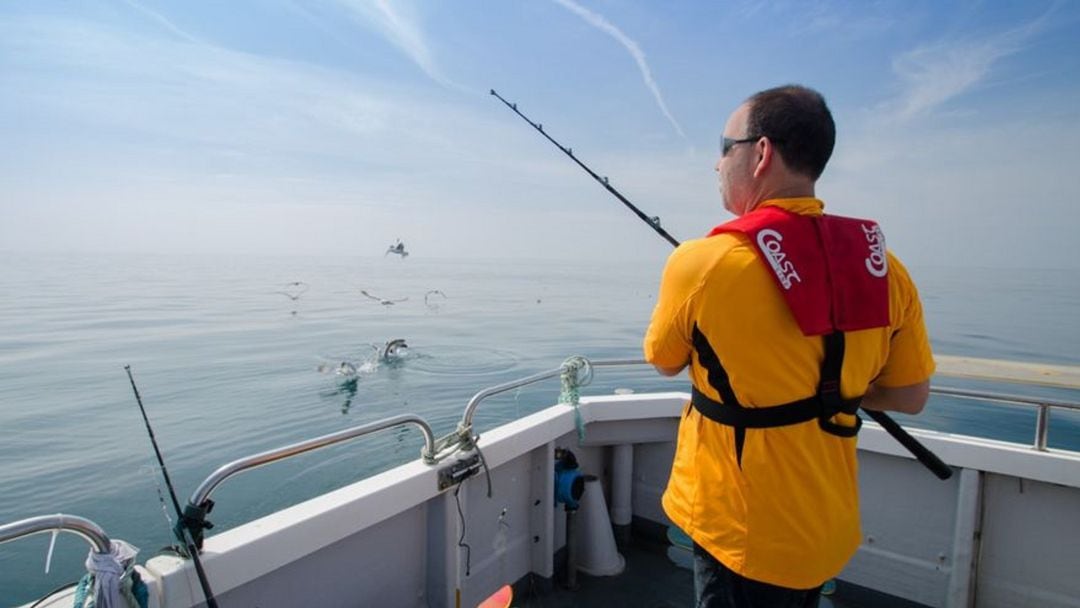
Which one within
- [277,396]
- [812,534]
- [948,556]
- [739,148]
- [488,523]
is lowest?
[277,396]

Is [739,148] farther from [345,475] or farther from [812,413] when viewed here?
[345,475]

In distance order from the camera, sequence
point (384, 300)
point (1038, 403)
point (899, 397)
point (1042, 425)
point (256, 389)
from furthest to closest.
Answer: point (384, 300), point (256, 389), point (1042, 425), point (1038, 403), point (899, 397)

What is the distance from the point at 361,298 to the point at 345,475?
33.9 m

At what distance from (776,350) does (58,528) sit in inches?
72.3

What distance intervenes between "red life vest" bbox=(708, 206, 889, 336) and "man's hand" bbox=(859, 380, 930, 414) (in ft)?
1.21

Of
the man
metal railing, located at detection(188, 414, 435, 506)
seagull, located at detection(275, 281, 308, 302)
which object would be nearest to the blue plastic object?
metal railing, located at detection(188, 414, 435, 506)

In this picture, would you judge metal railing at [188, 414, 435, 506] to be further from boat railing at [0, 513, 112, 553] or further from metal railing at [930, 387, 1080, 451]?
metal railing at [930, 387, 1080, 451]

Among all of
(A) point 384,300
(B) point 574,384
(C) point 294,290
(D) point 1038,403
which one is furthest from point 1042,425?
(C) point 294,290

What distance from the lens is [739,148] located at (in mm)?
1410

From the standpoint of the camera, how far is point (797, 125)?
130cm

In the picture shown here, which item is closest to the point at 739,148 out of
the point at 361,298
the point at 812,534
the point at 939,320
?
the point at 812,534

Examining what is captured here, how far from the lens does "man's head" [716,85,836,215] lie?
1.31 m

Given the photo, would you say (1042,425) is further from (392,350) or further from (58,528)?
(392,350)

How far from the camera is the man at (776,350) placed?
126 centimetres
